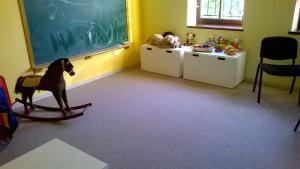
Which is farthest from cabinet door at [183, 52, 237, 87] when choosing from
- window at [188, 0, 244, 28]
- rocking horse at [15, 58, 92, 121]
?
rocking horse at [15, 58, 92, 121]

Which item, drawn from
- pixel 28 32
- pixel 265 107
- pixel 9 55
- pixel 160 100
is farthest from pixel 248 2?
pixel 9 55

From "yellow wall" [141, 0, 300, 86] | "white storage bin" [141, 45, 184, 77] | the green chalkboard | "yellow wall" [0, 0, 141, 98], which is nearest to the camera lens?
"yellow wall" [0, 0, 141, 98]

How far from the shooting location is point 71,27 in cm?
333

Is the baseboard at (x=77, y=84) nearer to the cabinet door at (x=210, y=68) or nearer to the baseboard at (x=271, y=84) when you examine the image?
the cabinet door at (x=210, y=68)

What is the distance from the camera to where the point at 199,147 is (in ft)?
7.18

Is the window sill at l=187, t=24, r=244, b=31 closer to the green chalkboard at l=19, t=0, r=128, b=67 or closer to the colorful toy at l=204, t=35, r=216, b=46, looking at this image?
the colorful toy at l=204, t=35, r=216, b=46

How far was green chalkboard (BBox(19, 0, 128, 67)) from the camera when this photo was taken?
2957mm

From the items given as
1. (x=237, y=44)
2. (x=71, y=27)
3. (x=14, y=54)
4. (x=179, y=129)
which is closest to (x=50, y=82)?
(x=14, y=54)

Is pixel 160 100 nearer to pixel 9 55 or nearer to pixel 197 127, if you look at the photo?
pixel 197 127

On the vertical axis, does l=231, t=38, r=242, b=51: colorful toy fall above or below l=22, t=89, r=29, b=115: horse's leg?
above

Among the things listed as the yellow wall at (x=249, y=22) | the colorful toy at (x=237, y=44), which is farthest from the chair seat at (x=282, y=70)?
the colorful toy at (x=237, y=44)

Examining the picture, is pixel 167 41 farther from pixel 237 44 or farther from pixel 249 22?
pixel 249 22

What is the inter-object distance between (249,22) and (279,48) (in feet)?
1.89

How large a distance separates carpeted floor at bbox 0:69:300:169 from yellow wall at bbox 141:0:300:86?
0.50 m
